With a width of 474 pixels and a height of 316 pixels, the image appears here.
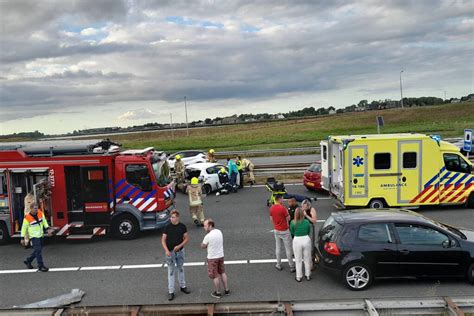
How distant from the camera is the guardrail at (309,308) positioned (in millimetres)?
5664

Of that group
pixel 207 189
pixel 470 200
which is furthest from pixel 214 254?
pixel 207 189

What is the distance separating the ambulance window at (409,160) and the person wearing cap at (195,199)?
21.8ft

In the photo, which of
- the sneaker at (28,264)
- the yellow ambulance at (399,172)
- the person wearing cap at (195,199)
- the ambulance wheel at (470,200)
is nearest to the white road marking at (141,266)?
the sneaker at (28,264)

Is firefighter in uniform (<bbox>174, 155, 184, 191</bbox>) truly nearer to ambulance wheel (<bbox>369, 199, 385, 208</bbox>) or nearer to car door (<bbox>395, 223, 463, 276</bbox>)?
ambulance wheel (<bbox>369, 199, 385, 208</bbox>)

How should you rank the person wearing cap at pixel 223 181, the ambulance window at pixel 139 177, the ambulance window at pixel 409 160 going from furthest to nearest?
the person wearing cap at pixel 223 181, the ambulance window at pixel 409 160, the ambulance window at pixel 139 177

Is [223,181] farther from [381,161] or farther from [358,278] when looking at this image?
[358,278]

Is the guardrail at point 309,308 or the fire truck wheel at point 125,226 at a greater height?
the guardrail at point 309,308

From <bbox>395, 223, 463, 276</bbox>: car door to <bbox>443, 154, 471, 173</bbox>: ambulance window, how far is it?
6.78 m

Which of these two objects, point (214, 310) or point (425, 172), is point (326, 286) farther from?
point (425, 172)

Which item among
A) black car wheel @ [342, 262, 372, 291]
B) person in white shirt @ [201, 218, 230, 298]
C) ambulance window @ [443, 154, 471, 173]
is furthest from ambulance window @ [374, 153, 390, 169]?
person in white shirt @ [201, 218, 230, 298]

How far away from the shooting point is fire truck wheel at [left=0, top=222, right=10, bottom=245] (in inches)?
477

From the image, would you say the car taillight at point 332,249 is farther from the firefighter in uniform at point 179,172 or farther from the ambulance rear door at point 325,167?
the firefighter in uniform at point 179,172

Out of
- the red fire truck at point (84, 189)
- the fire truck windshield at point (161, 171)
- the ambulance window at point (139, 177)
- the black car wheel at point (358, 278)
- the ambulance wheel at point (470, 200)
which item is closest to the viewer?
the black car wheel at point (358, 278)

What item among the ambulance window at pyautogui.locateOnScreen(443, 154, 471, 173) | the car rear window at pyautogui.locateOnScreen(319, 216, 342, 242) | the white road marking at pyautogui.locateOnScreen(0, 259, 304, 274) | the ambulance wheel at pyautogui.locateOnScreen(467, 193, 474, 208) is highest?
the ambulance window at pyautogui.locateOnScreen(443, 154, 471, 173)
